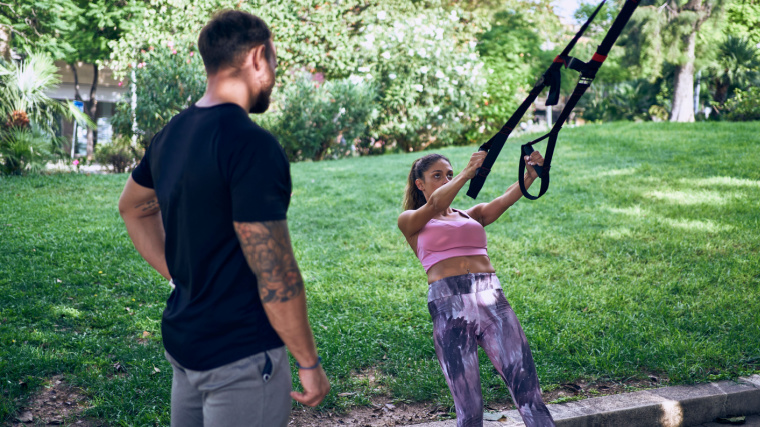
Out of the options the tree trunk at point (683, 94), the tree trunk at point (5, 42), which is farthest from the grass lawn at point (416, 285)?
the tree trunk at point (5, 42)

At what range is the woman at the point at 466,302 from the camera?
3.12 meters

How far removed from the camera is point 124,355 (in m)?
4.46

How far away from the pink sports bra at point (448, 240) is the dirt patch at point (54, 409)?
2.14m

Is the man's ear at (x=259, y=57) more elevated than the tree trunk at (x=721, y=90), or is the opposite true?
the tree trunk at (x=721, y=90)

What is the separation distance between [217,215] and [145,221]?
629mm

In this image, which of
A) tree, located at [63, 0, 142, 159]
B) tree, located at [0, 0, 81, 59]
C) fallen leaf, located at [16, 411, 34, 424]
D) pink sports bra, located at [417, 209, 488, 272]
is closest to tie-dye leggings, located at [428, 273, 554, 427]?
pink sports bra, located at [417, 209, 488, 272]

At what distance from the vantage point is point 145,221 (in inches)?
88.6

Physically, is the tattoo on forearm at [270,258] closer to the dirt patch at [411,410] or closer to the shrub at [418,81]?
the dirt patch at [411,410]

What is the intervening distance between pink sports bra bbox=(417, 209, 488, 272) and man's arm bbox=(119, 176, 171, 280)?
1654mm

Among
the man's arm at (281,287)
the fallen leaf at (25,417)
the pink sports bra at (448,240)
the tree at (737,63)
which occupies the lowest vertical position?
the fallen leaf at (25,417)

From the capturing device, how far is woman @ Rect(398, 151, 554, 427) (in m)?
3.12

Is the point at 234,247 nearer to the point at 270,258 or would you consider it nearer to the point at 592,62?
the point at 270,258

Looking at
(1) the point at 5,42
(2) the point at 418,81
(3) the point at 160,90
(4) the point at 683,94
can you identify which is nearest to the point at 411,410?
(3) the point at 160,90

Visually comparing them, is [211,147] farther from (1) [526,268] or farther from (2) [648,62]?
(2) [648,62]
